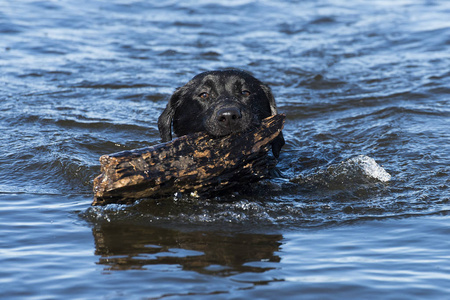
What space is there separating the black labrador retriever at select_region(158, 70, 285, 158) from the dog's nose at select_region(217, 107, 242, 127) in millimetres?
154

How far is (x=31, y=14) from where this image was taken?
14.3 meters

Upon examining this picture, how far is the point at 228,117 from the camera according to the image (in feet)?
15.8

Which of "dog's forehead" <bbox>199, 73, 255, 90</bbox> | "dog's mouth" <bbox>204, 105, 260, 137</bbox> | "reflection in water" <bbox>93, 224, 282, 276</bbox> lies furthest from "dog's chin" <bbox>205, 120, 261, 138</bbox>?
"dog's forehead" <bbox>199, 73, 255, 90</bbox>

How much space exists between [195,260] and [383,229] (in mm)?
1430

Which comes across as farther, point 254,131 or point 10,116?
point 10,116

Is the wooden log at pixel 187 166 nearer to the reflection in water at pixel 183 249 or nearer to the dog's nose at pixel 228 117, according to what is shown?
the dog's nose at pixel 228 117

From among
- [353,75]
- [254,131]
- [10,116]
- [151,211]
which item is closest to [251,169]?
[254,131]

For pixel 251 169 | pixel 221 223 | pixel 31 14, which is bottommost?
pixel 221 223

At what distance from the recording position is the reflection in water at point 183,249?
3.71m

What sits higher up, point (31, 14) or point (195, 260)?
point (31, 14)

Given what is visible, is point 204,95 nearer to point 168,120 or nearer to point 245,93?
point 245,93

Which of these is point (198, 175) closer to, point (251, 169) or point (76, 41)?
point (251, 169)

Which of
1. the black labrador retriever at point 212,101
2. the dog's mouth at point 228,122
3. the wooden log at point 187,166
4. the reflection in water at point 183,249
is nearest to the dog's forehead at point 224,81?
the black labrador retriever at point 212,101

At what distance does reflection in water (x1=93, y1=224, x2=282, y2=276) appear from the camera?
3705 mm
